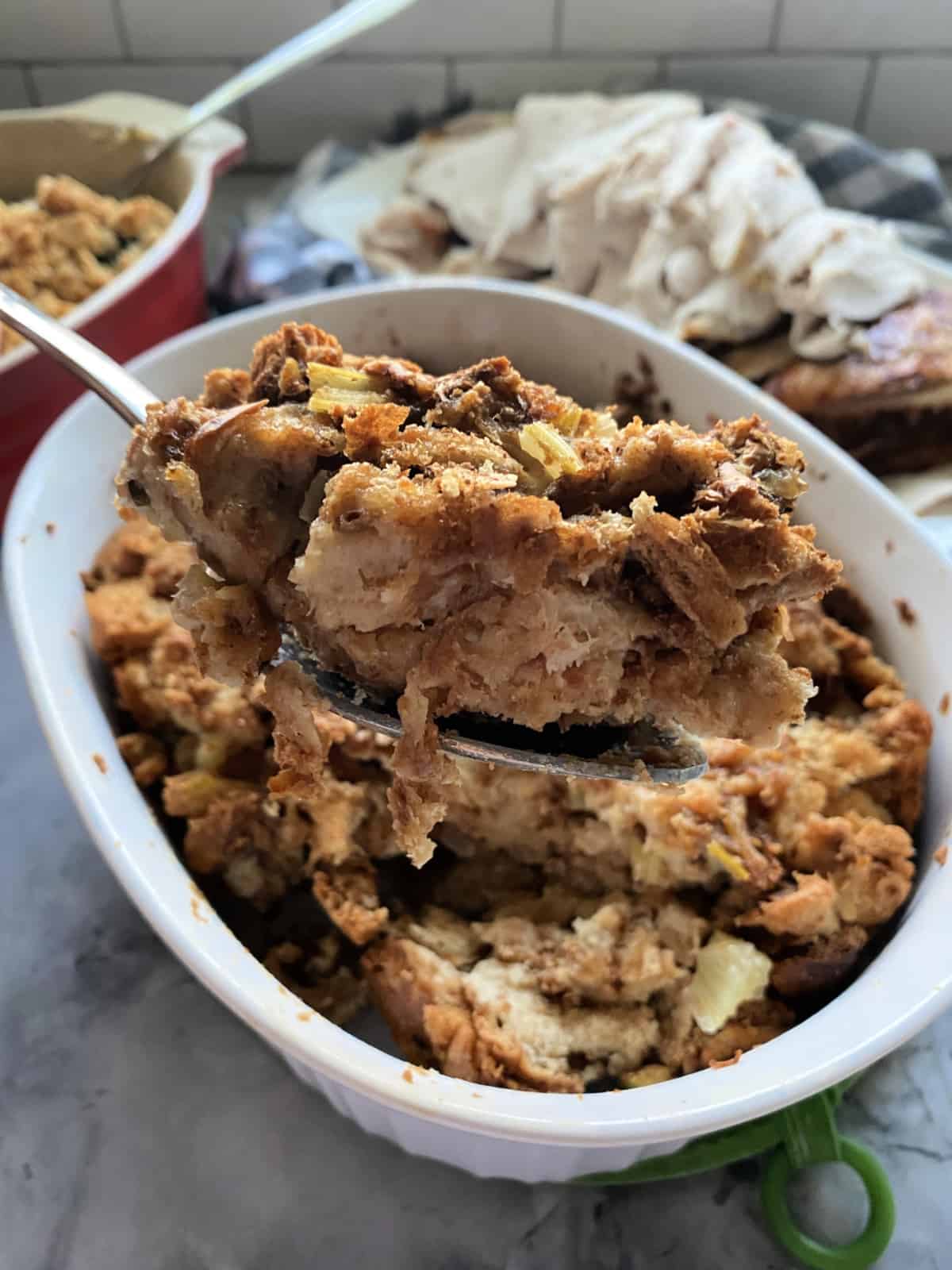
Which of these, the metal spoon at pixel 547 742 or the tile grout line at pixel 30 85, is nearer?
the metal spoon at pixel 547 742

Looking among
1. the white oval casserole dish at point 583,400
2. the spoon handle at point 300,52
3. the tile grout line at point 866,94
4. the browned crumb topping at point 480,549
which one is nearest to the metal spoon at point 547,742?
the browned crumb topping at point 480,549

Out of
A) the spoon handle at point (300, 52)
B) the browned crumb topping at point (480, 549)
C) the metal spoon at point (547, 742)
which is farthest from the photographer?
the spoon handle at point (300, 52)

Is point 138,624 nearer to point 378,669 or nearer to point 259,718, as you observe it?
point 259,718

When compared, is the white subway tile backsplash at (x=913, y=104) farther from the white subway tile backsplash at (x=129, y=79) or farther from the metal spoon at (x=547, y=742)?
the metal spoon at (x=547, y=742)

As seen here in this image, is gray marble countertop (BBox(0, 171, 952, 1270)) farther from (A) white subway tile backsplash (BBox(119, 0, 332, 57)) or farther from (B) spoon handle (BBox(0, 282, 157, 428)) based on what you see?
(A) white subway tile backsplash (BBox(119, 0, 332, 57))

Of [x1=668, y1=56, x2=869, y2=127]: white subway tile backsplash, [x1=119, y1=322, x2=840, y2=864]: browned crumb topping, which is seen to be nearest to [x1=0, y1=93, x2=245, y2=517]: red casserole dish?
[x1=119, y1=322, x2=840, y2=864]: browned crumb topping

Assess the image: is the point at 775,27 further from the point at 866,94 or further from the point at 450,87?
the point at 450,87

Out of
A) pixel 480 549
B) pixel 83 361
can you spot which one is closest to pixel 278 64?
pixel 83 361
